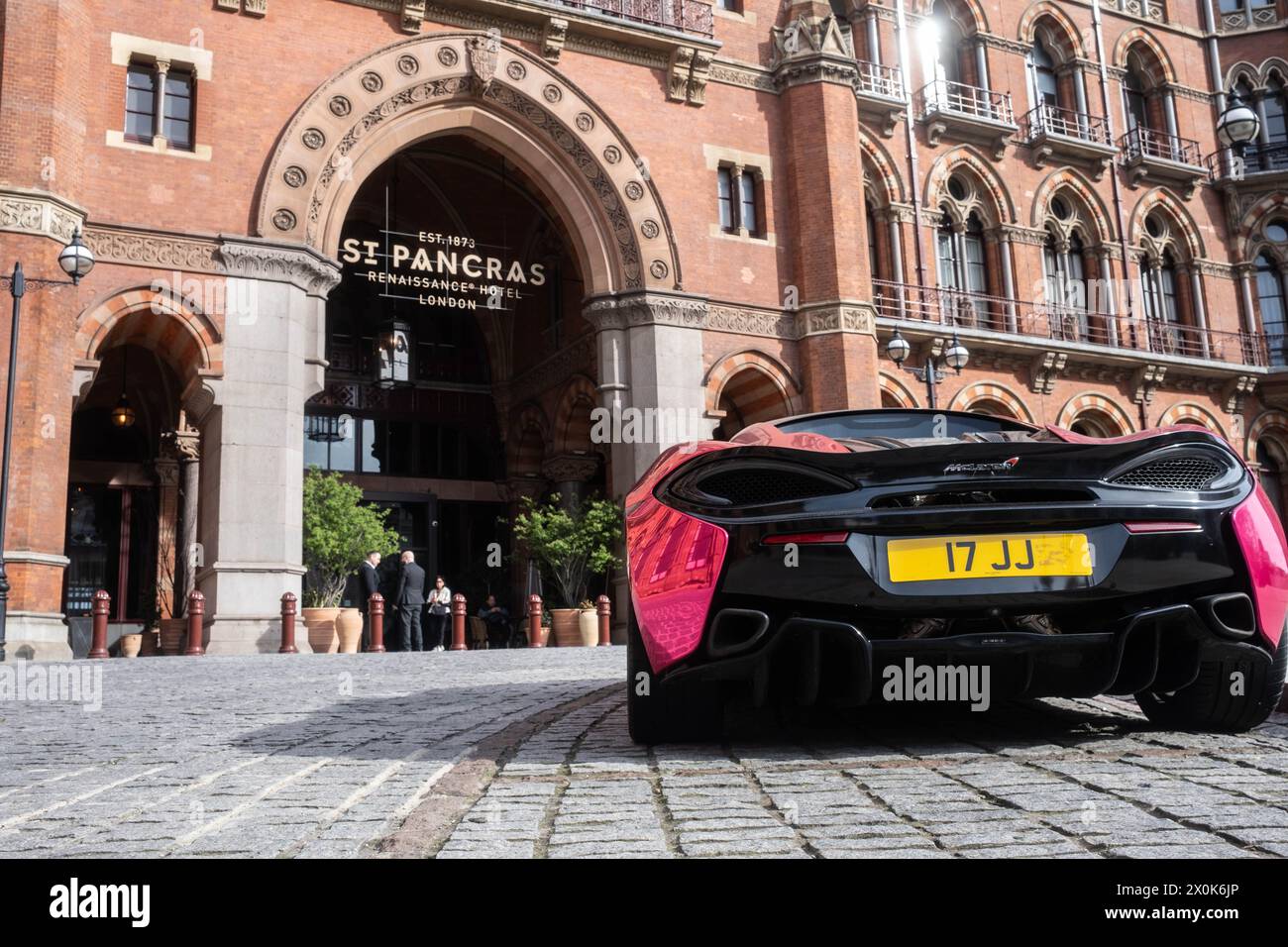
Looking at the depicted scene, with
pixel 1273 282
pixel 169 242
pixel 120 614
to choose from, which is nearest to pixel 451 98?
pixel 169 242

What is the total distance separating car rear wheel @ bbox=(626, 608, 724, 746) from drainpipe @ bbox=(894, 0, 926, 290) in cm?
2338

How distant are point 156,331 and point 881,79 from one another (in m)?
17.8

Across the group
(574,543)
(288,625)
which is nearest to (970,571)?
(288,625)

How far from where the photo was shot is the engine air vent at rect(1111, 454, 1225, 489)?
3811 mm

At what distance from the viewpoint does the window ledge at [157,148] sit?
56.5ft

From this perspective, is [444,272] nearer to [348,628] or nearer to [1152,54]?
[348,628]

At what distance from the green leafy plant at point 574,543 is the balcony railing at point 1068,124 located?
53.5ft

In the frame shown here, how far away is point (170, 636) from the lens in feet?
67.2

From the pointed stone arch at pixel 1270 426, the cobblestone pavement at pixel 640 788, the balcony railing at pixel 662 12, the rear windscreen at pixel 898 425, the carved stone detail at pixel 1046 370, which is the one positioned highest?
the balcony railing at pixel 662 12

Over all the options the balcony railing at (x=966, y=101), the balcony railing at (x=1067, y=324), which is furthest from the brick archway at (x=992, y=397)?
the balcony railing at (x=966, y=101)

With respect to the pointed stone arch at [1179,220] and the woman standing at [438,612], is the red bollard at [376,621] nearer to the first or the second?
the woman standing at [438,612]

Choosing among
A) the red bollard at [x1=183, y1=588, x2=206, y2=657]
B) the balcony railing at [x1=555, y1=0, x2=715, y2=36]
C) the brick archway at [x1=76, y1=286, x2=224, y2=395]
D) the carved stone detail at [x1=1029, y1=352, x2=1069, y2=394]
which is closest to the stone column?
the red bollard at [x1=183, y1=588, x2=206, y2=657]
